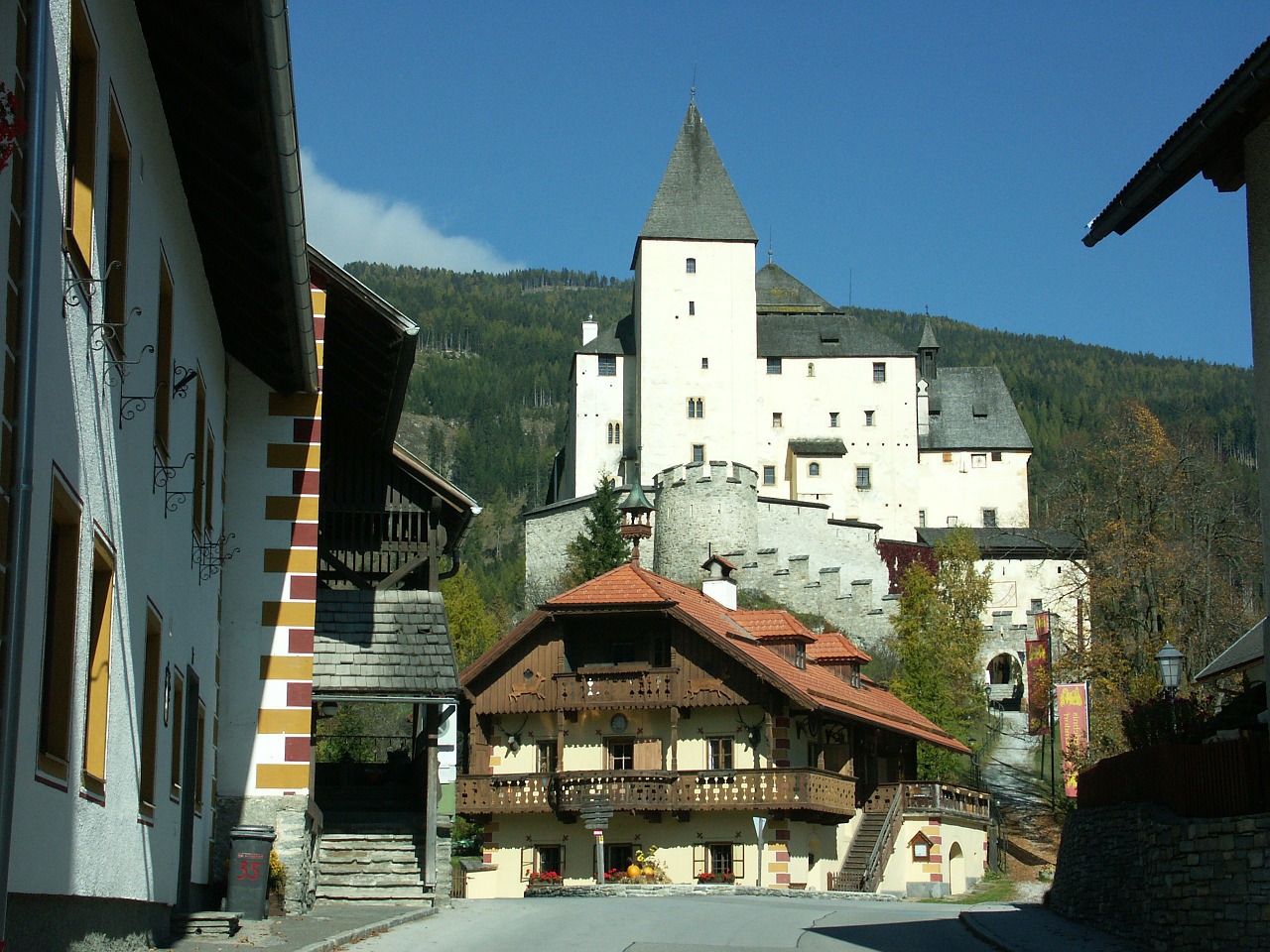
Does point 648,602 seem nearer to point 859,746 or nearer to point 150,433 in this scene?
point 859,746

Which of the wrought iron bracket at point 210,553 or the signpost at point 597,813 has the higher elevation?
the wrought iron bracket at point 210,553

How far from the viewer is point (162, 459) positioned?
38.7 ft

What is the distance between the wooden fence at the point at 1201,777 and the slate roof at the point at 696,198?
72.1 metres

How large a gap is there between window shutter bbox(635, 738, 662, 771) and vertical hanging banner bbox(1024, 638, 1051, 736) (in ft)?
55.7

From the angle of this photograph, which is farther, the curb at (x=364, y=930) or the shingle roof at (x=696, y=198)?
the shingle roof at (x=696, y=198)

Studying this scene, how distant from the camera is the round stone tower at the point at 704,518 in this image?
76500mm

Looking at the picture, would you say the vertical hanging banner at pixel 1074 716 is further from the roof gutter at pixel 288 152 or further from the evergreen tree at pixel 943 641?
the roof gutter at pixel 288 152

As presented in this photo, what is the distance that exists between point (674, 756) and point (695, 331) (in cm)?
5070

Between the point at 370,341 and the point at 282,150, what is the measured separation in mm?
7519

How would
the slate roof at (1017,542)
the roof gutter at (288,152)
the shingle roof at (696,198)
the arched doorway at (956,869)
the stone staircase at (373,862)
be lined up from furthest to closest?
the shingle roof at (696,198)
the slate roof at (1017,542)
the arched doorway at (956,869)
the stone staircase at (373,862)
the roof gutter at (288,152)

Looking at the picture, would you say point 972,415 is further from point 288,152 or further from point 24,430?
point 24,430

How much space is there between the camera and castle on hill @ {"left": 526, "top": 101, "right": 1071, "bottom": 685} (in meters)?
80.1

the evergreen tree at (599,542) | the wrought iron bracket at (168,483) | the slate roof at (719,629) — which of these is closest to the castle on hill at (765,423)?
the evergreen tree at (599,542)

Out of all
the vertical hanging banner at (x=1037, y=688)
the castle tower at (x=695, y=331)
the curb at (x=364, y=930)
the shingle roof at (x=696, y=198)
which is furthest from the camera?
the shingle roof at (x=696, y=198)
